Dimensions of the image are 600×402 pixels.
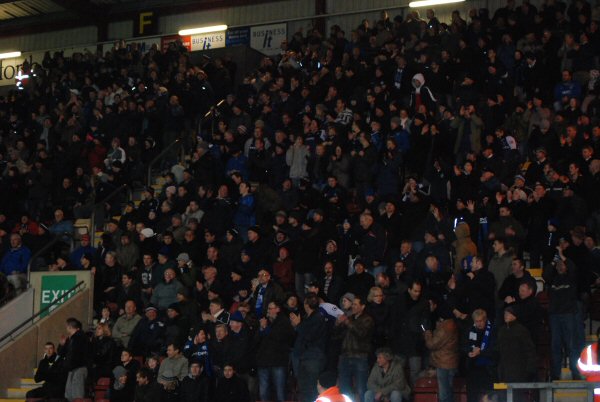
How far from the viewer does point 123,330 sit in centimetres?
1748

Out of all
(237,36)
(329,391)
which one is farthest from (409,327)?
(237,36)

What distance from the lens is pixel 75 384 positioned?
54.1 ft

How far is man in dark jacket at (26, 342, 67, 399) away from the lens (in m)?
16.4

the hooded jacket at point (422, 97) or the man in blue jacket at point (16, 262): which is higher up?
the hooded jacket at point (422, 97)

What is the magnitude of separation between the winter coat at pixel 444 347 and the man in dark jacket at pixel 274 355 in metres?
2.28

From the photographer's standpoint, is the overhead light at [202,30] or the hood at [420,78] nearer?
the hood at [420,78]

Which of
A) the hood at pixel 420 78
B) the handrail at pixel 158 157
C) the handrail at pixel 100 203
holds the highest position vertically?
the hood at pixel 420 78

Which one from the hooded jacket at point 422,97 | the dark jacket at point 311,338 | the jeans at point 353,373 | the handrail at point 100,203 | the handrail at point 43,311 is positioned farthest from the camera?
the handrail at point 100,203

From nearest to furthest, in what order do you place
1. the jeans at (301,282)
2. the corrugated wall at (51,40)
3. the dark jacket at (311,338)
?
the dark jacket at (311,338)
the jeans at (301,282)
the corrugated wall at (51,40)

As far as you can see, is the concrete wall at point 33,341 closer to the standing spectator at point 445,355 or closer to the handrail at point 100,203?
the handrail at point 100,203

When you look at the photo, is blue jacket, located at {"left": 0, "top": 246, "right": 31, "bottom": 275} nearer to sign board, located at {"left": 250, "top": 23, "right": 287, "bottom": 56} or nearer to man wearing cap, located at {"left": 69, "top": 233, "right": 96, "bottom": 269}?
man wearing cap, located at {"left": 69, "top": 233, "right": 96, "bottom": 269}

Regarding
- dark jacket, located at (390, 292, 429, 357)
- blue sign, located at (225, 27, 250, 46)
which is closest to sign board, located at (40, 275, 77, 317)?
dark jacket, located at (390, 292, 429, 357)

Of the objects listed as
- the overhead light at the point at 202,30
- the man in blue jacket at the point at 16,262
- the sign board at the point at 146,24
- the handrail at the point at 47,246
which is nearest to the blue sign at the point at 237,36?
the overhead light at the point at 202,30

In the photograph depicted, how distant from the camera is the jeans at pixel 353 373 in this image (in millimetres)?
14578
